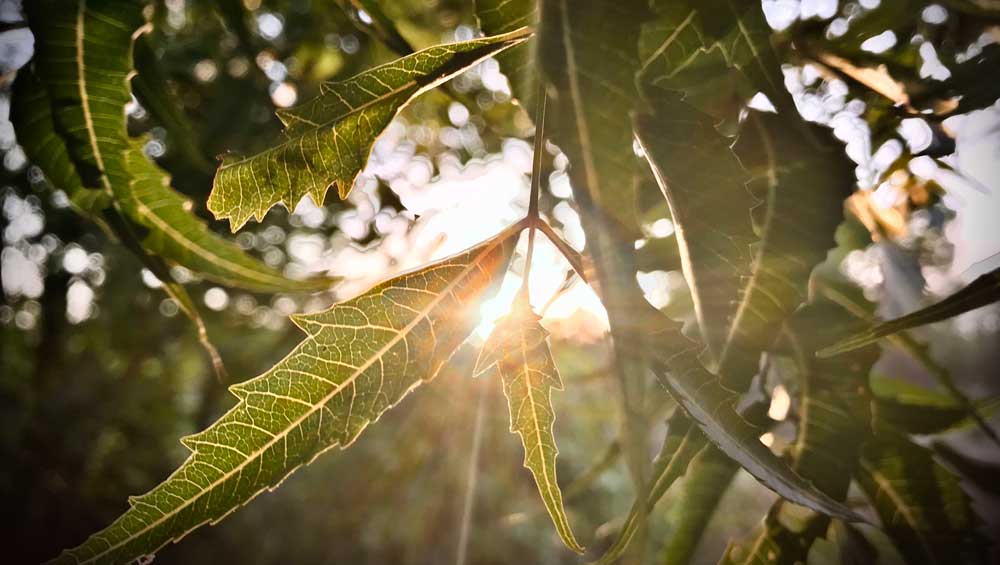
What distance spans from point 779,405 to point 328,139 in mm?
570

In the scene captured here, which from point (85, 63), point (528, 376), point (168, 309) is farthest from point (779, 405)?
point (168, 309)

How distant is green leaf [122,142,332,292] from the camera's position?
1.84ft

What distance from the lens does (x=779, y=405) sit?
68cm

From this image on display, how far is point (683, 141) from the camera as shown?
37 cm

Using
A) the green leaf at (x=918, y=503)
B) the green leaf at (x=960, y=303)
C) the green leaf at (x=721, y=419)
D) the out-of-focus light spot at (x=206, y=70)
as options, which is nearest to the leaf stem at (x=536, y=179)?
the green leaf at (x=721, y=419)

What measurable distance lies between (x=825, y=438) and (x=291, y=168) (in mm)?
624

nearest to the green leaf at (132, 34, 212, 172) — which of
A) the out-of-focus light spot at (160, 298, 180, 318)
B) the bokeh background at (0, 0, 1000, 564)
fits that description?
the bokeh background at (0, 0, 1000, 564)

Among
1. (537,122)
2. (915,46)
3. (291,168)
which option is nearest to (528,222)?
(537,122)

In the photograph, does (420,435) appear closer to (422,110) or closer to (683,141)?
(422,110)

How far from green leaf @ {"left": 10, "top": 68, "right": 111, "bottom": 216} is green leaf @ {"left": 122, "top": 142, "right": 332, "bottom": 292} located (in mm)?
40

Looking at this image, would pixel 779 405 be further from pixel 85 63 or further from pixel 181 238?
pixel 85 63

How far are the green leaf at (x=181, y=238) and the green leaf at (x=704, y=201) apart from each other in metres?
0.41

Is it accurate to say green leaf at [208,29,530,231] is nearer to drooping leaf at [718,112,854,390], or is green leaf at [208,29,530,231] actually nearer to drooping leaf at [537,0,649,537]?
drooping leaf at [537,0,649,537]

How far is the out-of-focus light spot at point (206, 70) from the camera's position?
1.46 meters
